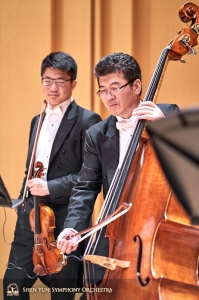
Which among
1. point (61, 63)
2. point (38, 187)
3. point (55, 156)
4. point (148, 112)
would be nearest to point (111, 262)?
point (148, 112)

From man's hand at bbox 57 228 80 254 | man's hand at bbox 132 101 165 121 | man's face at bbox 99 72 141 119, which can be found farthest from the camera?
man's face at bbox 99 72 141 119

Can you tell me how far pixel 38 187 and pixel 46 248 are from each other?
0.30 m

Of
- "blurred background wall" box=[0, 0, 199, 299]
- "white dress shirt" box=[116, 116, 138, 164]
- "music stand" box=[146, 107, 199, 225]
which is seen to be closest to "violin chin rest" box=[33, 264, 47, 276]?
"white dress shirt" box=[116, 116, 138, 164]

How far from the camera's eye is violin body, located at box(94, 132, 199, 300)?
5.31 feet

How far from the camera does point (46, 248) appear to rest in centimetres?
238

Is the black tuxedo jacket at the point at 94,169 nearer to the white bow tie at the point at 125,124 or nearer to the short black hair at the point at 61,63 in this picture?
the white bow tie at the point at 125,124

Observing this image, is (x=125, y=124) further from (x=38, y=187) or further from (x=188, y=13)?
(x=38, y=187)

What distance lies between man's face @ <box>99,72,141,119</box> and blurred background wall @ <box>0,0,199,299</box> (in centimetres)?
85

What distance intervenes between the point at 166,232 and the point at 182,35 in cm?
78

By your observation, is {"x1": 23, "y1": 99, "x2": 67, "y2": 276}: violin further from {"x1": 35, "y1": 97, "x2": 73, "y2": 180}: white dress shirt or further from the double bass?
the double bass

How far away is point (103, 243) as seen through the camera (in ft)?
7.16

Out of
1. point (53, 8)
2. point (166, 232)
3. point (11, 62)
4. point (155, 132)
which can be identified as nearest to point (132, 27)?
point (53, 8)

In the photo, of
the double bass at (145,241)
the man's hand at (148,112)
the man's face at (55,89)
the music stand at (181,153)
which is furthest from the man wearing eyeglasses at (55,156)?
the music stand at (181,153)

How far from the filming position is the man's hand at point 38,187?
2.51 meters
